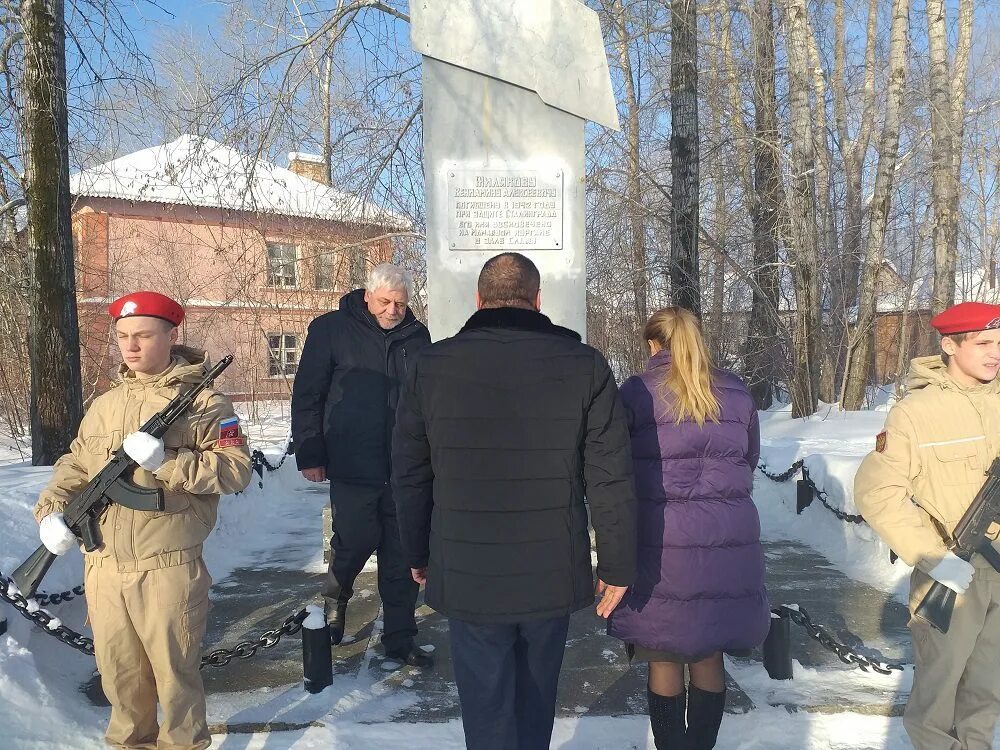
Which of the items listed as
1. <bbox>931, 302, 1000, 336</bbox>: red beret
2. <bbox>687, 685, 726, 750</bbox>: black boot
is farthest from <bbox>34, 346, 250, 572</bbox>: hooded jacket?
<bbox>931, 302, 1000, 336</bbox>: red beret

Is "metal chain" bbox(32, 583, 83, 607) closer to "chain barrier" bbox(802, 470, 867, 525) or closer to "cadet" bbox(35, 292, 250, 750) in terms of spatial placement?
"cadet" bbox(35, 292, 250, 750)

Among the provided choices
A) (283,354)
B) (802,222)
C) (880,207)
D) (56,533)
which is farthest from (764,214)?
(56,533)

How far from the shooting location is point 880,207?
43.3 feet

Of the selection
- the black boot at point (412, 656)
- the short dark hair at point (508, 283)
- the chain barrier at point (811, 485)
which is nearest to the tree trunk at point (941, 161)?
the chain barrier at point (811, 485)

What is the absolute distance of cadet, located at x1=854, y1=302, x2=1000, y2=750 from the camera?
2.46 meters

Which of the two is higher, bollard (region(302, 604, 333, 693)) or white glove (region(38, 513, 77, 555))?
white glove (region(38, 513, 77, 555))

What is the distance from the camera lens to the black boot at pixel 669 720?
2572 mm

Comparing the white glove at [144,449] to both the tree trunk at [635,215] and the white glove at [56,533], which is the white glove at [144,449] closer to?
the white glove at [56,533]

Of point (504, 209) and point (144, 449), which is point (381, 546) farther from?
point (504, 209)

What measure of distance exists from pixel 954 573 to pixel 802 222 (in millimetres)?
11246

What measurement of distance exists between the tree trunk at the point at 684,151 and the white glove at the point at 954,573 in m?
6.17

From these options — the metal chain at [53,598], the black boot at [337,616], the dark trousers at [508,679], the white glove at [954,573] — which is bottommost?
the black boot at [337,616]

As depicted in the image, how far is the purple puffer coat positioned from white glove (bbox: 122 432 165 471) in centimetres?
158

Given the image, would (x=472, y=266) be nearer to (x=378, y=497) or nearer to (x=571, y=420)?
(x=378, y=497)
